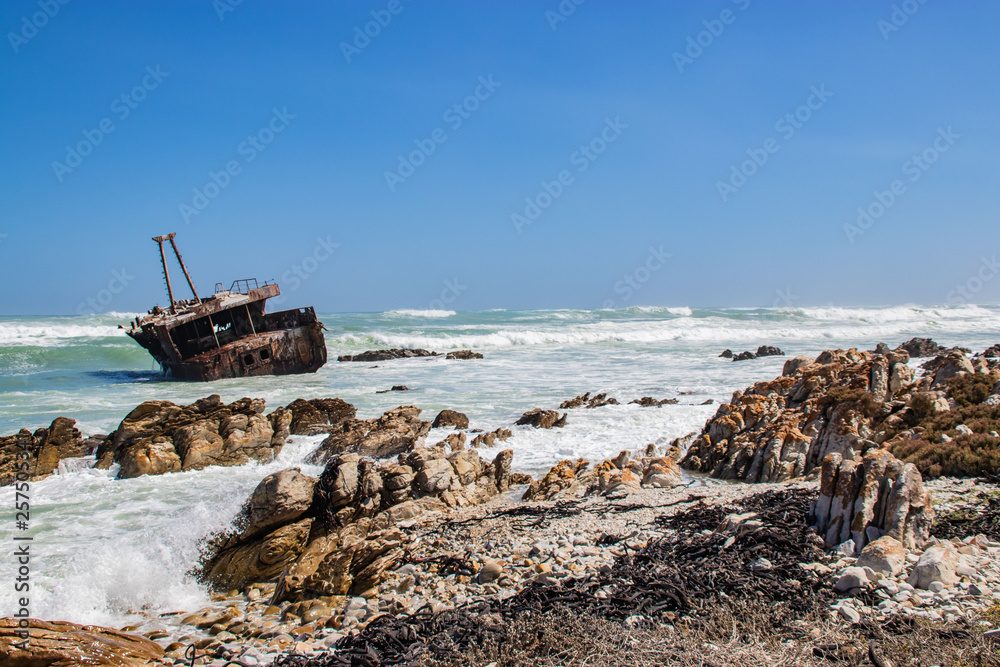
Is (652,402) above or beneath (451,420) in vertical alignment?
beneath

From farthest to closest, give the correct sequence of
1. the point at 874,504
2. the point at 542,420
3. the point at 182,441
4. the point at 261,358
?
the point at 261,358
the point at 542,420
the point at 182,441
the point at 874,504

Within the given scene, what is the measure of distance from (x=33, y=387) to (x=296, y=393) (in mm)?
11737

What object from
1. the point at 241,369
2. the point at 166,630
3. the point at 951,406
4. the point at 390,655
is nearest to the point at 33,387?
the point at 241,369

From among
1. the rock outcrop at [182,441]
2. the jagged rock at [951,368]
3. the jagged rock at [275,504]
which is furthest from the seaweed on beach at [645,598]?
the jagged rock at [951,368]

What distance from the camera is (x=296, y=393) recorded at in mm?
20891

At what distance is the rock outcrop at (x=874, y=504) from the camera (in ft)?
16.0

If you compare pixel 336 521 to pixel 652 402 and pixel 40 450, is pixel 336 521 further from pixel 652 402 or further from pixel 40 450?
pixel 652 402

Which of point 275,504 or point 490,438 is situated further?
point 490,438

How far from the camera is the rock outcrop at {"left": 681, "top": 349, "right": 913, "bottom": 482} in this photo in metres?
9.12

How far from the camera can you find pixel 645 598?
4.41 meters

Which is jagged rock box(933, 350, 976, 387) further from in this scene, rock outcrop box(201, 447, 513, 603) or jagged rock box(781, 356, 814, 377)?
rock outcrop box(201, 447, 513, 603)

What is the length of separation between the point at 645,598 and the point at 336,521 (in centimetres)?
437

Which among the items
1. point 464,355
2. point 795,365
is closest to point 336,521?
point 795,365

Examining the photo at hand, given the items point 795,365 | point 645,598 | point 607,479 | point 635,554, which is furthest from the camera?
point 795,365
